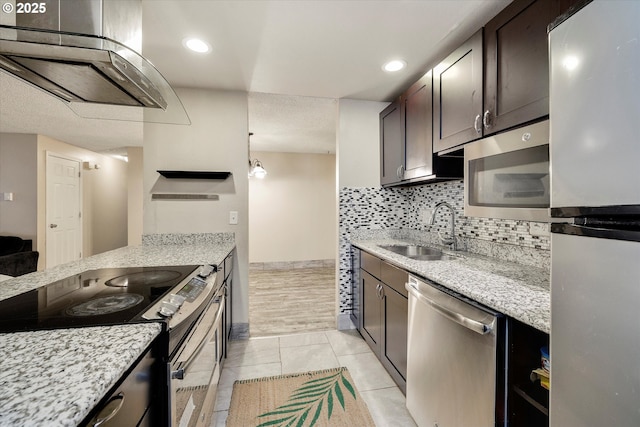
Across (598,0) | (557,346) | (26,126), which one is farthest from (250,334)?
(26,126)

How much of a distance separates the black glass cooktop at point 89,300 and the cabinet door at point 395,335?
1258 millimetres

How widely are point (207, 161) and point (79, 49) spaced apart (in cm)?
160

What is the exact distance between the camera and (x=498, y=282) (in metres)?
1.23

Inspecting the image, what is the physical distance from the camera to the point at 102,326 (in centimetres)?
76

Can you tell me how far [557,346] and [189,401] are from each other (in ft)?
3.84

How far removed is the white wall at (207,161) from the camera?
252 centimetres

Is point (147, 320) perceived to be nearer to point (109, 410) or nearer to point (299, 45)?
point (109, 410)

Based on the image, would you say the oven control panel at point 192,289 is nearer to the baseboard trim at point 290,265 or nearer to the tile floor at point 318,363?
the tile floor at point 318,363

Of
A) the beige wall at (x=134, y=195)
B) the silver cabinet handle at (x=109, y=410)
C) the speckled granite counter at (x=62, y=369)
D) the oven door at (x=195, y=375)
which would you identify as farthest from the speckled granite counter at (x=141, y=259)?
the beige wall at (x=134, y=195)

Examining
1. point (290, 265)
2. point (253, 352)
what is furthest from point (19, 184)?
point (253, 352)

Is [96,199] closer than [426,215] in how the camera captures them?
No

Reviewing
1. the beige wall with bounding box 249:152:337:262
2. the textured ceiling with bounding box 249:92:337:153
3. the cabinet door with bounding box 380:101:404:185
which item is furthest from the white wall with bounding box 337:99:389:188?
the beige wall with bounding box 249:152:337:262

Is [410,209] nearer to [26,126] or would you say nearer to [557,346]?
[557,346]

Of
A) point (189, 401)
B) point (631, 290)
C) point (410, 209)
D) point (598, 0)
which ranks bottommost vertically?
point (189, 401)
